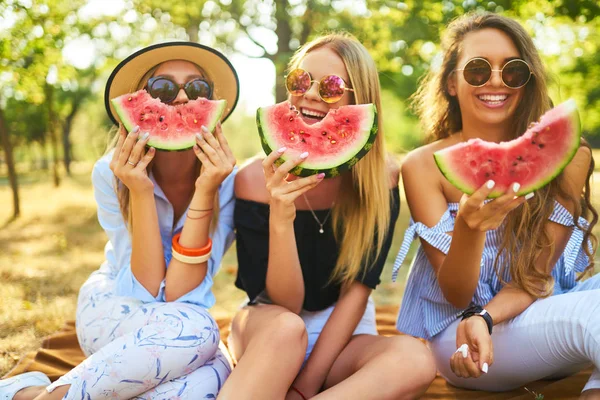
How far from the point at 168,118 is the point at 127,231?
0.77 metres

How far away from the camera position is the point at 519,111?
10.2 feet

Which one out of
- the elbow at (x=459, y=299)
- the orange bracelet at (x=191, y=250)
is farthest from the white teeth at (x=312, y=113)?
the elbow at (x=459, y=299)

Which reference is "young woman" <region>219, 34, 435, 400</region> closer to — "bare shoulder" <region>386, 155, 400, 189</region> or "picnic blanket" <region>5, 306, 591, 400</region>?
"bare shoulder" <region>386, 155, 400, 189</region>

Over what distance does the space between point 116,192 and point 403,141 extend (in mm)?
59125

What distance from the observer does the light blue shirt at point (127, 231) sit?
303 centimetres

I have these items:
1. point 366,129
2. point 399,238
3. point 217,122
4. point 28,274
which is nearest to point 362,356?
point 366,129

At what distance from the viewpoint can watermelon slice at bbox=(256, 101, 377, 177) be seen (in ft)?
8.93

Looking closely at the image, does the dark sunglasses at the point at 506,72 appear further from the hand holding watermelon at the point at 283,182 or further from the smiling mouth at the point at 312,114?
Answer: the hand holding watermelon at the point at 283,182

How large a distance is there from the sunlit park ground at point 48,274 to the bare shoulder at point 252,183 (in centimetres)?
201

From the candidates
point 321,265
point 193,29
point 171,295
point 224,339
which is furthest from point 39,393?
point 193,29

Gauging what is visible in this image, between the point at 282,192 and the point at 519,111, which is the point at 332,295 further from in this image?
the point at 519,111

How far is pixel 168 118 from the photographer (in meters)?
2.91

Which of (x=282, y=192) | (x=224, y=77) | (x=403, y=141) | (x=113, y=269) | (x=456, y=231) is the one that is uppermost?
(x=224, y=77)

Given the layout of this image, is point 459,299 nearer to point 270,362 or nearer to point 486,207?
point 486,207
